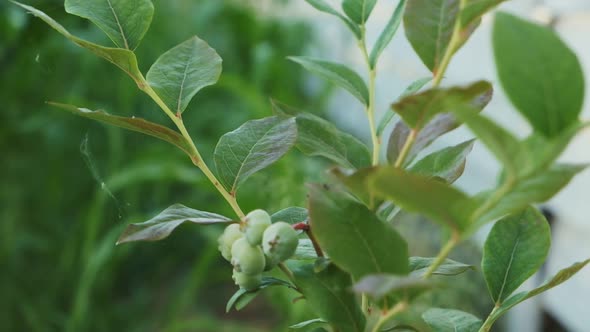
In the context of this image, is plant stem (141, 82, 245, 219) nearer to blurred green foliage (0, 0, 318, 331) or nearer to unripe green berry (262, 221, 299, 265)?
unripe green berry (262, 221, 299, 265)

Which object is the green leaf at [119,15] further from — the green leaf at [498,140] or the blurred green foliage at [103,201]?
the blurred green foliage at [103,201]

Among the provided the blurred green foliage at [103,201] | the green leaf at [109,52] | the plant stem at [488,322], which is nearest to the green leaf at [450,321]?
the plant stem at [488,322]

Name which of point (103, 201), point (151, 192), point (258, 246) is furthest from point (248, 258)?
point (151, 192)

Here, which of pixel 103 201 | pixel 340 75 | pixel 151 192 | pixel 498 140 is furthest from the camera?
pixel 151 192

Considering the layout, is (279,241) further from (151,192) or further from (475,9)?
(151,192)

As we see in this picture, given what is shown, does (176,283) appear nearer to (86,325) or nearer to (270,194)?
(86,325)

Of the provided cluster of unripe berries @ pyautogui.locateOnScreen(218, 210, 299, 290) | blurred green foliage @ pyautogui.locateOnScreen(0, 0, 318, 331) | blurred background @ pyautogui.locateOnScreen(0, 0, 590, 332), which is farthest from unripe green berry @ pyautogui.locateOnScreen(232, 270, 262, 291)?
blurred green foliage @ pyautogui.locateOnScreen(0, 0, 318, 331)
